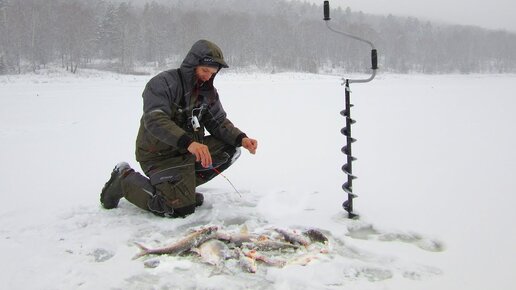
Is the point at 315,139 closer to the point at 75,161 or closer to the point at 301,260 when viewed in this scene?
the point at 75,161

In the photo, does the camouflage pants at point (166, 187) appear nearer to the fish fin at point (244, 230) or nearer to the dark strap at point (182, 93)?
the dark strap at point (182, 93)

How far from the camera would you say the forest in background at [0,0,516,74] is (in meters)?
48.5

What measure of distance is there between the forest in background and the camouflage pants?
33908 millimetres

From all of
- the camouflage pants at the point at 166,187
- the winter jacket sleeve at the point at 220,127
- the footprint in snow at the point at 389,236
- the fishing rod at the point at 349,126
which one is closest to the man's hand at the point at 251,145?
the winter jacket sleeve at the point at 220,127

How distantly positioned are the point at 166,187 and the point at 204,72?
3.29 ft

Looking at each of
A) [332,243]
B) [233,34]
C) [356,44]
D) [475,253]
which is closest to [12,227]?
[332,243]

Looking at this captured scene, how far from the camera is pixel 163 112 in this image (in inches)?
125

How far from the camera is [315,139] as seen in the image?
7.44 m

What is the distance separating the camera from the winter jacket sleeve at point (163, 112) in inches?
120

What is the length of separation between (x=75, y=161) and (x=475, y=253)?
5029mm

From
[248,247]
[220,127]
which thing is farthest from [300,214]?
[220,127]

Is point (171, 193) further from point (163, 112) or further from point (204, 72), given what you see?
point (204, 72)

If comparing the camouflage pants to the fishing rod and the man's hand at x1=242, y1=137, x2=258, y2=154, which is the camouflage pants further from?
the fishing rod

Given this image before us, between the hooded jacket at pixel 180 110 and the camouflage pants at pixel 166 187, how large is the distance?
89mm
